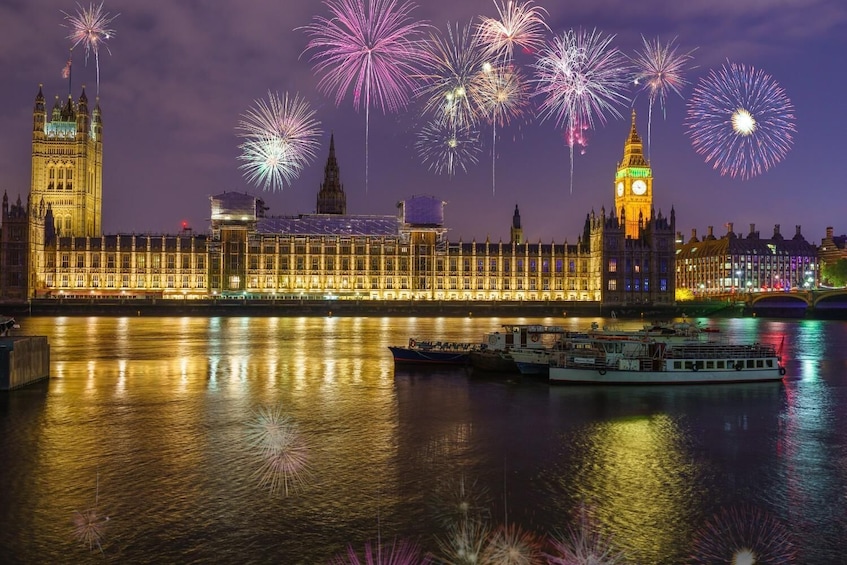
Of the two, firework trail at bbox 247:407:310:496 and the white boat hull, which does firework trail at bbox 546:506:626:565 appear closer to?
firework trail at bbox 247:407:310:496

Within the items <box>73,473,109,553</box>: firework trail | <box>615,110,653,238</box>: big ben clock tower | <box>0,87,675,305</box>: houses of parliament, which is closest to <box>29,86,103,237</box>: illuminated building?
<box>0,87,675,305</box>: houses of parliament

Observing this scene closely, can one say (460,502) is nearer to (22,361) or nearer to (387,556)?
(387,556)

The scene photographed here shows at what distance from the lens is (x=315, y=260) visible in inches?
5359

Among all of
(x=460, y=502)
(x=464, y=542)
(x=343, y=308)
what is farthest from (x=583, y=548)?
(x=343, y=308)

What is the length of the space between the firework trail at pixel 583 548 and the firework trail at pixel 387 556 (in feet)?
9.17

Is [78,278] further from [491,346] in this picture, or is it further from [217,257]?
[491,346]

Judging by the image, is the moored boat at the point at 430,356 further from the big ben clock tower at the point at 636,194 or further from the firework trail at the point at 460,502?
the big ben clock tower at the point at 636,194

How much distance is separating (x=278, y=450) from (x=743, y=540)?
1433 centimetres

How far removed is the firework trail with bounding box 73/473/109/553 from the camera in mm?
15578

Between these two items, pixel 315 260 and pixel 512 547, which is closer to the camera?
pixel 512 547

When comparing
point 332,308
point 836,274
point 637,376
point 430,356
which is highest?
point 836,274

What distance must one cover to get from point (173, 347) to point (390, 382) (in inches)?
1063

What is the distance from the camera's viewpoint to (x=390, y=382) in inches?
1558

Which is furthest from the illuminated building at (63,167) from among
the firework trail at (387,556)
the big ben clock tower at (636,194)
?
the firework trail at (387,556)
